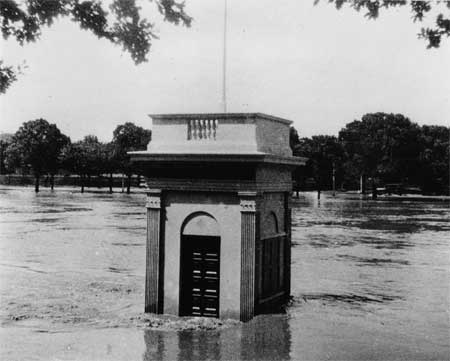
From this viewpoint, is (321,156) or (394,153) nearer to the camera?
(394,153)

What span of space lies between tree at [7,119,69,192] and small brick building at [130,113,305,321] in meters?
88.5

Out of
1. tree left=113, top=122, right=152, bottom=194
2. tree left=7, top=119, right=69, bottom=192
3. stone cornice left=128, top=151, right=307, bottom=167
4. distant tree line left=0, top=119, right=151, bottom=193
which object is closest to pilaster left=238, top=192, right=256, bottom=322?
stone cornice left=128, top=151, right=307, bottom=167

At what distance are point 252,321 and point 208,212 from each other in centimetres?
315

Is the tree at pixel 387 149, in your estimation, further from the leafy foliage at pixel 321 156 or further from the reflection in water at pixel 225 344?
the reflection in water at pixel 225 344

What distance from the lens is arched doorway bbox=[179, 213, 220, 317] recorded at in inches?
666

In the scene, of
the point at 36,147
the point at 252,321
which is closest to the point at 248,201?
the point at 252,321

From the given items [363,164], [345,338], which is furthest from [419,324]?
[363,164]

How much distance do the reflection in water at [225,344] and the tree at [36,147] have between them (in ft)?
297

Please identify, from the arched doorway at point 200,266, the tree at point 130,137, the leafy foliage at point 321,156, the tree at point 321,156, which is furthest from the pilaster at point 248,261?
the tree at point 130,137

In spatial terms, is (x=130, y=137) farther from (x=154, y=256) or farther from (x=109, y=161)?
(x=154, y=256)

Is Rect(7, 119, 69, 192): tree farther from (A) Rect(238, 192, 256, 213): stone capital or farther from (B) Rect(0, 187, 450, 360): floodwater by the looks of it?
(A) Rect(238, 192, 256, 213): stone capital

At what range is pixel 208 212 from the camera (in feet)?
55.0

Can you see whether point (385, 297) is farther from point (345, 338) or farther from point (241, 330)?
point (241, 330)

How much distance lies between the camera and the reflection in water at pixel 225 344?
540 inches
